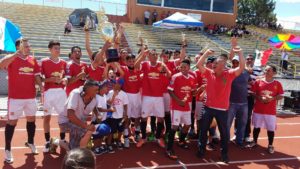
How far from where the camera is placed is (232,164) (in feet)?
20.2

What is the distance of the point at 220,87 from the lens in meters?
6.02

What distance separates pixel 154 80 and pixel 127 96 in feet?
2.13

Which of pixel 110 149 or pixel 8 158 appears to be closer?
pixel 8 158

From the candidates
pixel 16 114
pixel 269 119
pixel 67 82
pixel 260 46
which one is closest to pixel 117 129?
pixel 67 82

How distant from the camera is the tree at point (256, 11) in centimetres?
5444

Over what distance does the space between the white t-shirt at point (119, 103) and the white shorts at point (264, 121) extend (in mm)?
2906

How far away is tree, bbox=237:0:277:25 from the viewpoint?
54438 millimetres

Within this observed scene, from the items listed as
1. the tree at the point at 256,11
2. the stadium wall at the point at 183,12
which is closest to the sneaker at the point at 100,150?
the stadium wall at the point at 183,12

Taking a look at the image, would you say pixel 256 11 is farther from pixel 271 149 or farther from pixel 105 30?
pixel 105 30

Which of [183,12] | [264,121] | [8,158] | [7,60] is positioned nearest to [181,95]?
[264,121]

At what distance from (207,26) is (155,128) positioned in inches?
847

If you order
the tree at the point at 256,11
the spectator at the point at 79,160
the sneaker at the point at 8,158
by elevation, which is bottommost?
the sneaker at the point at 8,158

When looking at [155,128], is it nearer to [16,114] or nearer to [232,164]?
[232,164]

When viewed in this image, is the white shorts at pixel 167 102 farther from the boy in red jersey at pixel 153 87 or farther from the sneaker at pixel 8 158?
the sneaker at pixel 8 158
